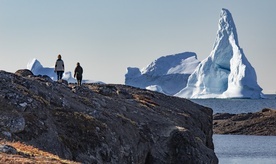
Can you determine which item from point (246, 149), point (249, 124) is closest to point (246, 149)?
point (246, 149)

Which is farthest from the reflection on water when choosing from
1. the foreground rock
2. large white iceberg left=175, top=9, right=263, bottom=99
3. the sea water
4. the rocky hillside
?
large white iceberg left=175, top=9, right=263, bottom=99

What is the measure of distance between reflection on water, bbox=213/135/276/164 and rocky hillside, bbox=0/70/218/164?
34833 millimetres

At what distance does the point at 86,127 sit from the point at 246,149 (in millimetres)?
62157

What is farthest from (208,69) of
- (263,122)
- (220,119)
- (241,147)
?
(241,147)

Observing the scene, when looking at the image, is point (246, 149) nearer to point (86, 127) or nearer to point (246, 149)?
point (246, 149)

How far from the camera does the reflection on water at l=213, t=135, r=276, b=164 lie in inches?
2842

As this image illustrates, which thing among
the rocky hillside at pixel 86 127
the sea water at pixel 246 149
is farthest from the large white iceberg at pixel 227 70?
the rocky hillside at pixel 86 127

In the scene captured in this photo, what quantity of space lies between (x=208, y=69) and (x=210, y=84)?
630cm

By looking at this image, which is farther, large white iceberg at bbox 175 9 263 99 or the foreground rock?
large white iceberg at bbox 175 9 263 99

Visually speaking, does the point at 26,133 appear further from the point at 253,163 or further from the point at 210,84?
the point at 210,84

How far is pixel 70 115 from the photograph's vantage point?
27812mm

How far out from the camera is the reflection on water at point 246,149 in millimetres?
72188

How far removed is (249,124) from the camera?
407 feet

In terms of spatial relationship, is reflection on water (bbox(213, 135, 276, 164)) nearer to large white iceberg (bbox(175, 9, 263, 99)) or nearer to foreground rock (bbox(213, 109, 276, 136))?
foreground rock (bbox(213, 109, 276, 136))
